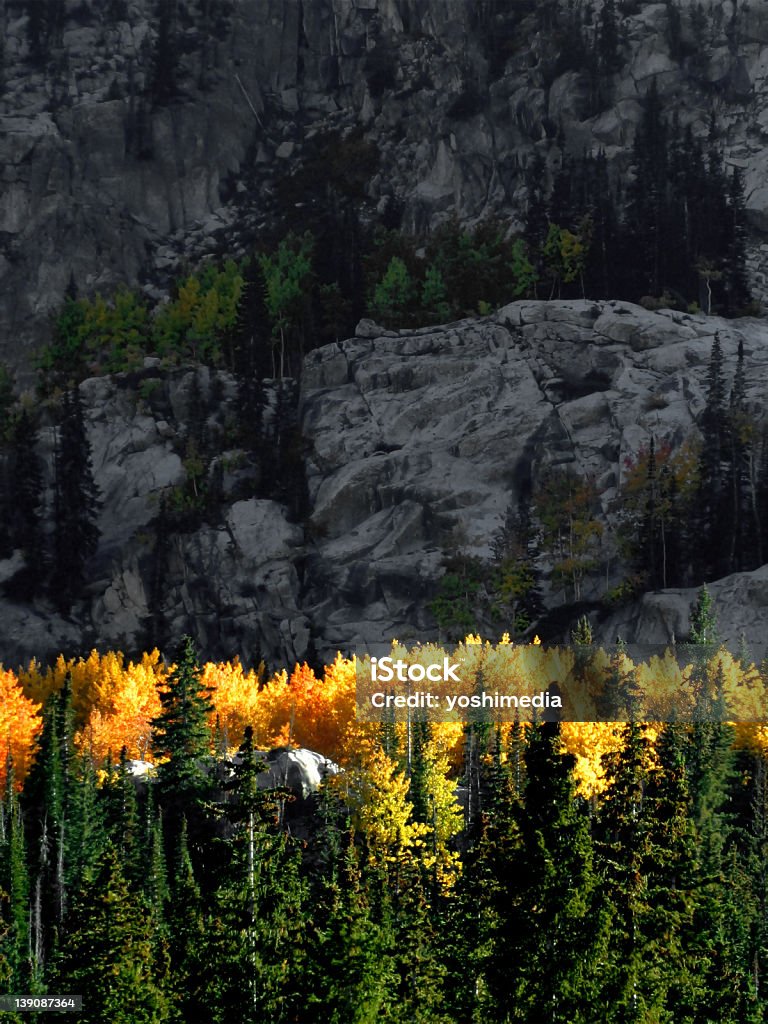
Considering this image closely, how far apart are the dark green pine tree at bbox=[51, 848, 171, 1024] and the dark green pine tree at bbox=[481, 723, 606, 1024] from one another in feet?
45.8

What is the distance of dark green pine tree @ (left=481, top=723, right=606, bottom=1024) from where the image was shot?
54.7 metres

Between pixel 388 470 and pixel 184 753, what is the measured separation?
261 ft

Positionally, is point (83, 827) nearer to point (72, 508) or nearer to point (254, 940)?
point (254, 940)

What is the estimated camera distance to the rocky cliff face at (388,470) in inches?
6796

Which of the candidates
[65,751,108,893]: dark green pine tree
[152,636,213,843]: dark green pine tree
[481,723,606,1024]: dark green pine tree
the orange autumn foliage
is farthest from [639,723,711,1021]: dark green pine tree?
the orange autumn foliage

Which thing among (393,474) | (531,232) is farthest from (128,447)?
(531,232)

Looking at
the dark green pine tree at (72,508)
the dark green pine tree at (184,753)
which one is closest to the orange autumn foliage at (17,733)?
the dark green pine tree at (184,753)

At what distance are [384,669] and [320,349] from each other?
72.6 m

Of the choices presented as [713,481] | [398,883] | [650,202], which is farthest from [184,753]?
[650,202]

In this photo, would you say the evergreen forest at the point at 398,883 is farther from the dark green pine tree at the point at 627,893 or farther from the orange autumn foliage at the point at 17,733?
the orange autumn foliage at the point at 17,733

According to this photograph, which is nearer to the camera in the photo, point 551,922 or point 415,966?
point 551,922

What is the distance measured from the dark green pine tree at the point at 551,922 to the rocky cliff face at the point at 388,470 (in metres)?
107

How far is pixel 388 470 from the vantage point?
181625 mm

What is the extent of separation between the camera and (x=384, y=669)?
133m
